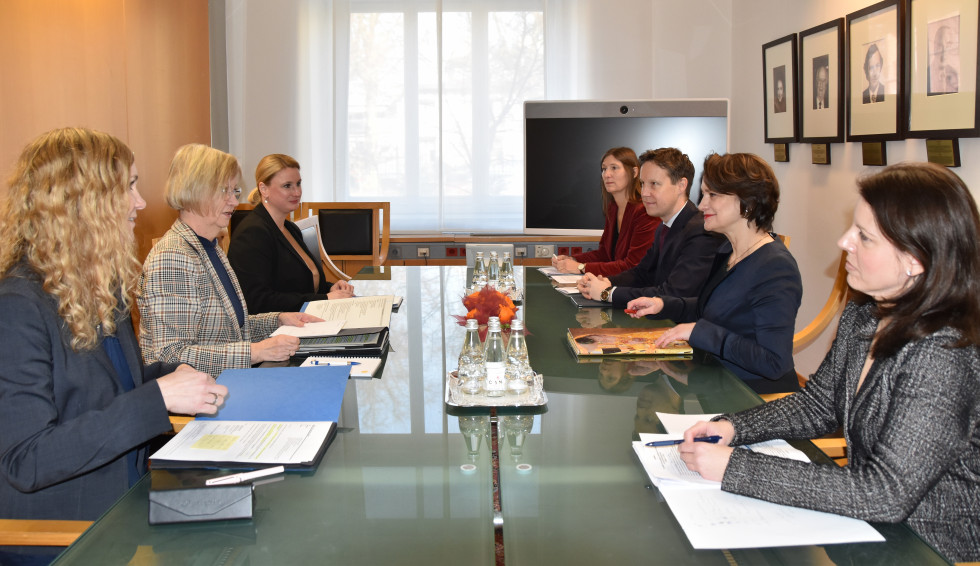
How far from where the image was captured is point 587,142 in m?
5.16

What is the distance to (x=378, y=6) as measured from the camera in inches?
213

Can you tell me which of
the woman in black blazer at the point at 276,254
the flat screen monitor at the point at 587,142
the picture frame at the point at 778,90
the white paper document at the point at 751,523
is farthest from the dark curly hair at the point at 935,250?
the flat screen monitor at the point at 587,142

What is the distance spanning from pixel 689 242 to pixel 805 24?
184cm

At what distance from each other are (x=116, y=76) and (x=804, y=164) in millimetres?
3736

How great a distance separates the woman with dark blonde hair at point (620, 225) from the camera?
153 inches

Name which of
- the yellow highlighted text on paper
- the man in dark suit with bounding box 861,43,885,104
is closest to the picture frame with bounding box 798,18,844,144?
the man in dark suit with bounding box 861,43,885,104

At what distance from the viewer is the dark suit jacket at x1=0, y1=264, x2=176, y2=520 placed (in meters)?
1.32

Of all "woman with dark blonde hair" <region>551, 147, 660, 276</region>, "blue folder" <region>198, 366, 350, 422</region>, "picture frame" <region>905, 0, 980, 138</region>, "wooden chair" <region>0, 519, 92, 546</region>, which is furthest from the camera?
"woman with dark blonde hair" <region>551, 147, 660, 276</region>

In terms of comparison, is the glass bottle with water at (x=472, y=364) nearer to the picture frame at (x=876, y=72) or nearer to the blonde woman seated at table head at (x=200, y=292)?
the blonde woman seated at table head at (x=200, y=292)

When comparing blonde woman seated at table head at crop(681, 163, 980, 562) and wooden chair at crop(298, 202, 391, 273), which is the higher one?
wooden chair at crop(298, 202, 391, 273)

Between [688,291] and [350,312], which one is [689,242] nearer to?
[688,291]

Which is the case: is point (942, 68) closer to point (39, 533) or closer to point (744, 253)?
point (744, 253)

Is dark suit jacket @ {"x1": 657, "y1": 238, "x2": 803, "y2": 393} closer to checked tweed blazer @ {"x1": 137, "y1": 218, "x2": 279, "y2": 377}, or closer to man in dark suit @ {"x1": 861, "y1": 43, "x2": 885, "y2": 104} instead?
checked tweed blazer @ {"x1": 137, "y1": 218, "x2": 279, "y2": 377}

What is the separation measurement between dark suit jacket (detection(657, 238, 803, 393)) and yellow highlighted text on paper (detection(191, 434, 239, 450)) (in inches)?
49.0
